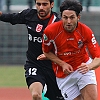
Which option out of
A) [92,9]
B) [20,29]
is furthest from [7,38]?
[92,9]

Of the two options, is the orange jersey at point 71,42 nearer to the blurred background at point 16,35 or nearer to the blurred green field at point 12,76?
the blurred green field at point 12,76

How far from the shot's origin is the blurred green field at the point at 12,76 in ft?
38.5

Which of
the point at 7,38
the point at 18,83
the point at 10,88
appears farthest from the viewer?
the point at 7,38

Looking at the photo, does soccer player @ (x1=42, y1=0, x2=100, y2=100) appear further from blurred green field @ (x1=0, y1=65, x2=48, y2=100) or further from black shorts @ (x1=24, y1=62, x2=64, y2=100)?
blurred green field @ (x1=0, y1=65, x2=48, y2=100)

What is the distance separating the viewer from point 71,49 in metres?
6.02

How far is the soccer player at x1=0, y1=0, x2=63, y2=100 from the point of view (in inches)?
268

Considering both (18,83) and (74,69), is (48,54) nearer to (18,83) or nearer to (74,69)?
(74,69)

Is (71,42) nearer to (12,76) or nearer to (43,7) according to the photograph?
(43,7)

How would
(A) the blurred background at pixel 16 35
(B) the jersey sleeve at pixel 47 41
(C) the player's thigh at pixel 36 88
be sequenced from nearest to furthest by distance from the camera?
(B) the jersey sleeve at pixel 47 41 → (C) the player's thigh at pixel 36 88 → (A) the blurred background at pixel 16 35

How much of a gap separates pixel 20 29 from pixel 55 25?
29.7ft

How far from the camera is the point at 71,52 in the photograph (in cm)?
605

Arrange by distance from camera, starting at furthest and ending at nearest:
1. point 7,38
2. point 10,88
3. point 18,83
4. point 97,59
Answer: point 7,38
point 18,83
point 10,88
point 97,59

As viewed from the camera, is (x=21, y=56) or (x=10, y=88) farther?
(x=21, y=56)

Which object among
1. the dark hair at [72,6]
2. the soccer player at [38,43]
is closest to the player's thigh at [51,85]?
the soccer player at [38,43]
